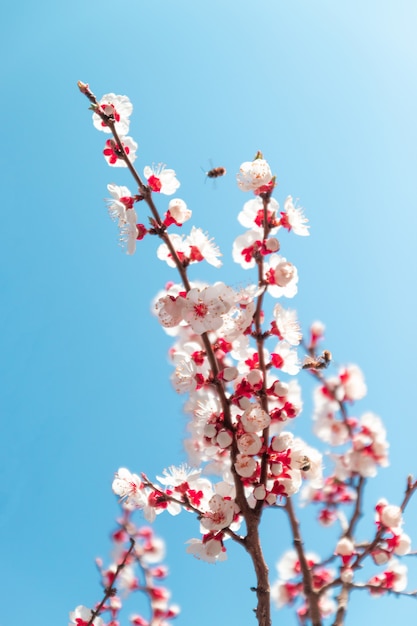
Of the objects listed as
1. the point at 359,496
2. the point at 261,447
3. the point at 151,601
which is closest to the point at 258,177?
the point at 261,447

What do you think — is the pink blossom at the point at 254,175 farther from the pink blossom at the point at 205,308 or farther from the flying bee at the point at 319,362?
the flying bee at the point at 319,362

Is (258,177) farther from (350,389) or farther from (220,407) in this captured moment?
(350,389)

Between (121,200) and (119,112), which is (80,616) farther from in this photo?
(119,112)

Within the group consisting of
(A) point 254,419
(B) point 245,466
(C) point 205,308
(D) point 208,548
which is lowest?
(D) point 208,548

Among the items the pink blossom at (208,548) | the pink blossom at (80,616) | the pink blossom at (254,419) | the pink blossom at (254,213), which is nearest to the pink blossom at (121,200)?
the pink blossom at (254,213)

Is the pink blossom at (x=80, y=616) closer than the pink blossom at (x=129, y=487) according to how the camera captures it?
No

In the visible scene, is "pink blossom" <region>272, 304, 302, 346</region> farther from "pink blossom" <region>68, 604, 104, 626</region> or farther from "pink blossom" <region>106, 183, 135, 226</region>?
"pink blossom" <region>68, 604, 104, 626</region>

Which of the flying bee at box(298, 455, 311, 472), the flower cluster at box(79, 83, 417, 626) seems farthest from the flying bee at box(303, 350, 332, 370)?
the flying bee at box(298, 455, 311, 472)

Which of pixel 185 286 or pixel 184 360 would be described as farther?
pixel 184 360

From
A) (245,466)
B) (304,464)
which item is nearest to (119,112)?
(245,466)
